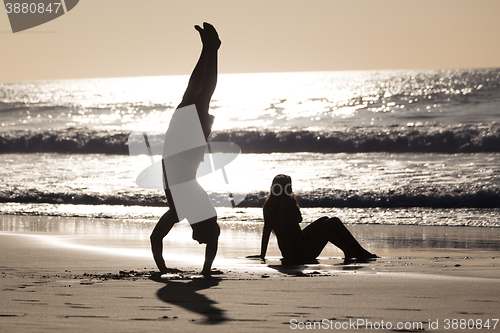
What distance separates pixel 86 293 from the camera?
15.3 ft

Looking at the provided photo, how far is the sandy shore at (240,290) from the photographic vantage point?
379 centimetres

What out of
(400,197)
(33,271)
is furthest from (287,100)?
(33,271)

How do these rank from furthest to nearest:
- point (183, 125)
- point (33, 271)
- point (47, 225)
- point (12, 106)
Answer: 1. point (12, 106)
2. point (47, 225)
3. point (33, 271)
4. point (183, 125)

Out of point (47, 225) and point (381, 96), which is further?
point (381, 96)

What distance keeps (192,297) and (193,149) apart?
4.47 ft

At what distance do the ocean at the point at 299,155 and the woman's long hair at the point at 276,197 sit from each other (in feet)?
15.9

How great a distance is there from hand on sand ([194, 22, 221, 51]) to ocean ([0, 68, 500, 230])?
644cm

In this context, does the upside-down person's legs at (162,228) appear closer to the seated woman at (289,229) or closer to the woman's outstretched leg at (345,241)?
the seated woman at (289,229)

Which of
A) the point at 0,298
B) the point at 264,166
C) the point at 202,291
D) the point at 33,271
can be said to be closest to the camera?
the point at 0,298

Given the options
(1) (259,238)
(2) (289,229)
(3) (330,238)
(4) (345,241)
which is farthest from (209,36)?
(1) (259,238)

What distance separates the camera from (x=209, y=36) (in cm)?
538

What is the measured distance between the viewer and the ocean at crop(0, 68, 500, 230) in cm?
1361

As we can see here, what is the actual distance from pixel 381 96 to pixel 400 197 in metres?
38.3

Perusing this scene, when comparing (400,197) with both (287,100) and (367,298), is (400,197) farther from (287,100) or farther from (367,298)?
(287,100)
